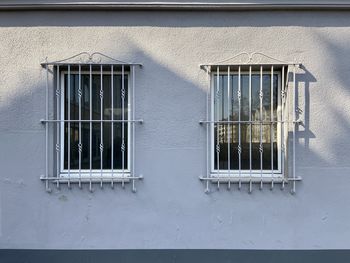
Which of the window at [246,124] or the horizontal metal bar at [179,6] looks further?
the window at [246,124]

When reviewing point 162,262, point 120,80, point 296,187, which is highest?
point 120,80

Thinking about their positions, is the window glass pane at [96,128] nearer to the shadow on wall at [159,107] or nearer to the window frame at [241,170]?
the shadow on wall at [159,107]

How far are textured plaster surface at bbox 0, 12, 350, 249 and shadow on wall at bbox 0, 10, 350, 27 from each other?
0.03ft

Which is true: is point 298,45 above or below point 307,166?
above

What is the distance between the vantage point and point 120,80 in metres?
4.32

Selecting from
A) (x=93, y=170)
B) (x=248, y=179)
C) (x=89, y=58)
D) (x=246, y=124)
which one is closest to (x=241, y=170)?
(x=248, y=179)

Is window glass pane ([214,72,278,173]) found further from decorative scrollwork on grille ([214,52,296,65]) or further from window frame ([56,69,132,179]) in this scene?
window frame ([56,69,132,179])

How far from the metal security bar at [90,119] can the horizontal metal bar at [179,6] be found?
0.53 metres

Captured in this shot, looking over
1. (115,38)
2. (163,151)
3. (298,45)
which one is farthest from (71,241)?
(298,45)

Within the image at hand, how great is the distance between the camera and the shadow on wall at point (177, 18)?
165 inches

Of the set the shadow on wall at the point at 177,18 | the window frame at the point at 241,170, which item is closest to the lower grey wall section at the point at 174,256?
the window frame at the point at 241,170

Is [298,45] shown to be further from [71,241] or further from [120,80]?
[71,241]

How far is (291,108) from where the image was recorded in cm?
415

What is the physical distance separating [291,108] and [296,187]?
32.5 inches
